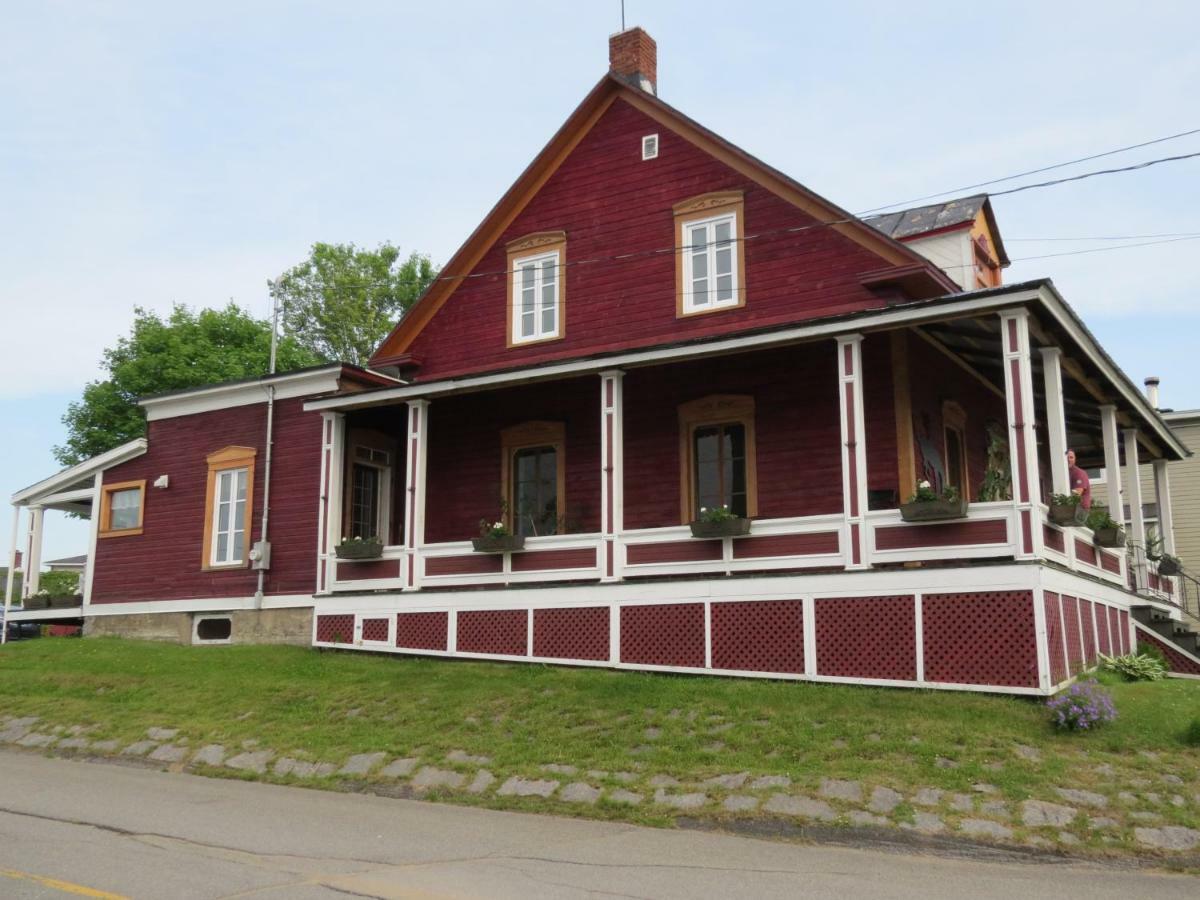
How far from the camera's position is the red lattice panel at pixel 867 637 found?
45.3ft

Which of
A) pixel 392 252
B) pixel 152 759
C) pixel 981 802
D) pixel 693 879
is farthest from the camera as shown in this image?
pixel 392 252

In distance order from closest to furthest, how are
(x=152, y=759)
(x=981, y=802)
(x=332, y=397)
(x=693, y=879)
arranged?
1. (x=693, y=879)
2. (x=981, y=802)
3. (x=152, y=759)
4. (x=332, y=397)

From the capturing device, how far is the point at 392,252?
53.7 meters

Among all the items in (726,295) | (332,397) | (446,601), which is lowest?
(446,601)

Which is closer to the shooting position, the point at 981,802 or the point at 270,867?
the point at 270,867

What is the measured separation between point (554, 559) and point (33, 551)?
47.3 ft

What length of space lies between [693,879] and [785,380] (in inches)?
415

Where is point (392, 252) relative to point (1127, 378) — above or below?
above

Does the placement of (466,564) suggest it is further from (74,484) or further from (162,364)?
(162,364)

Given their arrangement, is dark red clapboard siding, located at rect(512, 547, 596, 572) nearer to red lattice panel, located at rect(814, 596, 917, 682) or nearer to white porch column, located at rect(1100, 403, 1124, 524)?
red lattice panel, located at rect(814, 596, 917, 682)

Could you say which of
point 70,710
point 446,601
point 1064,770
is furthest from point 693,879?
point 70,710

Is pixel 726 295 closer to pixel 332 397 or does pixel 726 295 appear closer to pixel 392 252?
pixel 332 397

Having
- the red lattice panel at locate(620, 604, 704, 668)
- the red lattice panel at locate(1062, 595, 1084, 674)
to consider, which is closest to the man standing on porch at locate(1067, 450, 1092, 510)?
the red lattice panel at locate(1062, 595, 1084, 674)

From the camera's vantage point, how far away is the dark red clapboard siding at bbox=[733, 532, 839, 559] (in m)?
15.2
